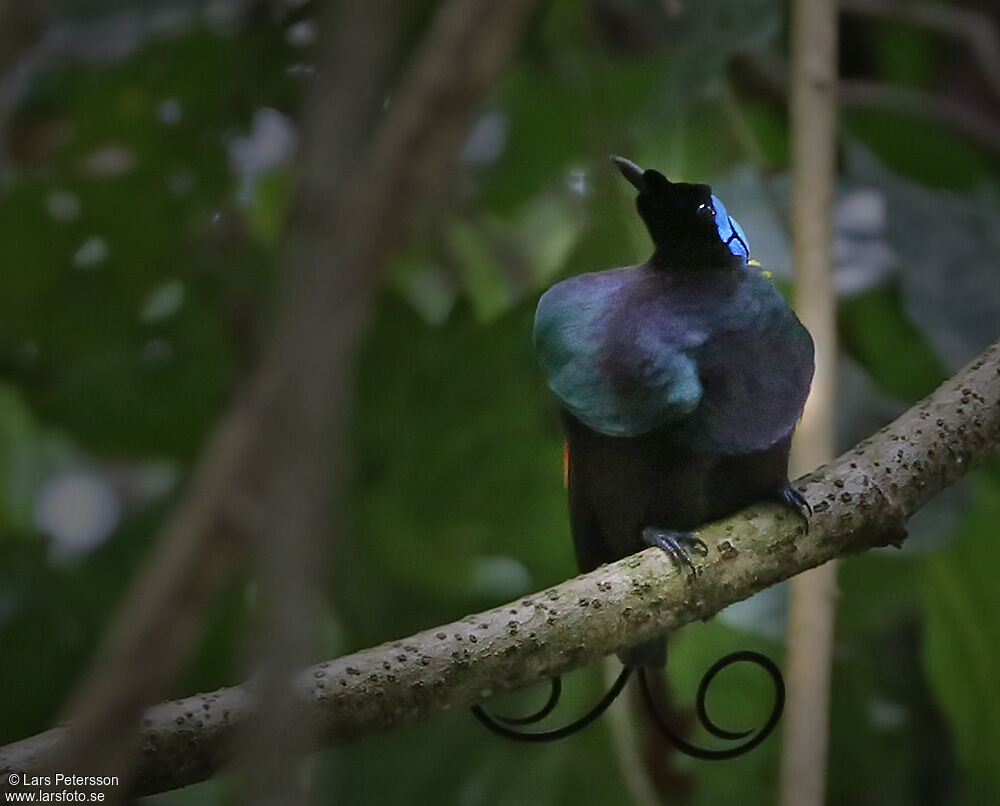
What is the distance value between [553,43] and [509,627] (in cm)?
129

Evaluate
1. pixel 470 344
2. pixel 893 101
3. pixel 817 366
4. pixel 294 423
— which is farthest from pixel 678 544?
pixel 893 101

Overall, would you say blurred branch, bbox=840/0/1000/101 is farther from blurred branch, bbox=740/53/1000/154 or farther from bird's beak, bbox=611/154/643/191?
bird's beak, bbox=611/154/643/191

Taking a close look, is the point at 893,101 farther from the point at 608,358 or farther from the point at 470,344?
the point at 608,358

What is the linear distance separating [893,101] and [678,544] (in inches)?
42.5

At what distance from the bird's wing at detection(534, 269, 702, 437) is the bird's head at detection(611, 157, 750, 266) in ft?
0.12

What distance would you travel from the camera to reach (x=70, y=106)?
188 cm

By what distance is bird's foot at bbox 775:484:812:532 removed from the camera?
0.88 m

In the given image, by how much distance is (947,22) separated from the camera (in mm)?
1851

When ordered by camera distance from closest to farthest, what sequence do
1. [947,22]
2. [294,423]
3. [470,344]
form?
A: [294,423] → [470,344] → [947,22]

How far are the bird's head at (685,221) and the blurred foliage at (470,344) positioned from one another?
0.57 metres

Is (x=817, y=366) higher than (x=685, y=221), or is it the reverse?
(x=685, y=221)

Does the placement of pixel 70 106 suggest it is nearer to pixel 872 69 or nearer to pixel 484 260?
pixel 484 260

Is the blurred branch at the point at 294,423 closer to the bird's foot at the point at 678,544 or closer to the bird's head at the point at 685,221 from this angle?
the bird's head at the point at 685,221

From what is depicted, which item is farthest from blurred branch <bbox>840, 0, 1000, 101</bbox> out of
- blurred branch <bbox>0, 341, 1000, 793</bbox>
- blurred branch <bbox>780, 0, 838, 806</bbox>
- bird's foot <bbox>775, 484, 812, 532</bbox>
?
bird's foot <bbox>775, 484, 812, 532</bbox>
